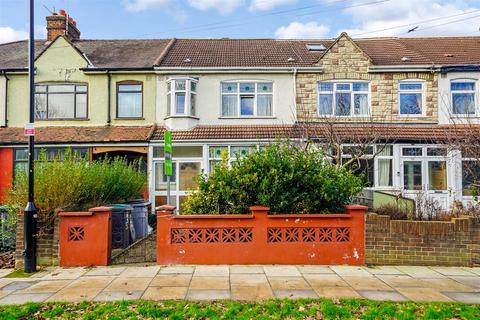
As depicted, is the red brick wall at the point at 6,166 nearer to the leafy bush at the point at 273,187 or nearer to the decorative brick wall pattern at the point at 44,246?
the decorative brick wall pattern at the point at 44,246

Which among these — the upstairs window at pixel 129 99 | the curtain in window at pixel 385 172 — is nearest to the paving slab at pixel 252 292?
the curtain in window at pixel 385 172

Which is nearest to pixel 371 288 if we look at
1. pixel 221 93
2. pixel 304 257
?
pixel 304 257

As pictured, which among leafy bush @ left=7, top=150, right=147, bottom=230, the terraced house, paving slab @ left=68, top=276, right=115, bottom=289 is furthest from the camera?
the terraced house

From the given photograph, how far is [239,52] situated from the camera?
1803 centimetres

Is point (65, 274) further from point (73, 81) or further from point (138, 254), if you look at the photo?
point (73, 81)

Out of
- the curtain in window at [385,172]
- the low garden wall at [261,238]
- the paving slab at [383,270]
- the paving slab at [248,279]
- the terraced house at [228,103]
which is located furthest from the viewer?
the curtain in window at [385,172]

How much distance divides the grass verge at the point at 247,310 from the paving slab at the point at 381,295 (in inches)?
8.3

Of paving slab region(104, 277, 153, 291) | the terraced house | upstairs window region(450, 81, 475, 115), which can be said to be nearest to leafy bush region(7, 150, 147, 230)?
paving slab region(104, 277, 153, 291)

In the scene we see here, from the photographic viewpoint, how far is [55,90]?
16234mm

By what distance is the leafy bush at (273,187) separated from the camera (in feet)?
25.4

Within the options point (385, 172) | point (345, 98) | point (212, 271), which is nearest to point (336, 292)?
point (212, 271)

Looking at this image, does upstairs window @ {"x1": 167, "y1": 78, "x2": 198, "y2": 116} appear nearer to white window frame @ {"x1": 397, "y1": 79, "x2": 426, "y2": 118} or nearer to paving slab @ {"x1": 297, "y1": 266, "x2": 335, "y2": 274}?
white window frame @ {"x1": 397, "y1": 79, "x2": 426, "y2": 118}

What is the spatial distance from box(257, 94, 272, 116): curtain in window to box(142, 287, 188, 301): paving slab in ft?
37.7

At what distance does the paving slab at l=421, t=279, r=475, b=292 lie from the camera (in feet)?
19.4
